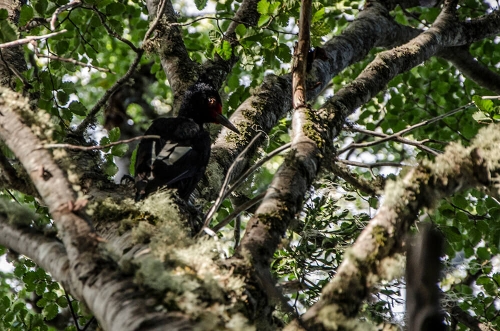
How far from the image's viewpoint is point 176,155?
299 centimetres

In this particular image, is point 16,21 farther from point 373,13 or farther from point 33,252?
point 373,13

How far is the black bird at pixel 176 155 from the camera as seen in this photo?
268 centimetres

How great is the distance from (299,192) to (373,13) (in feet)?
8.15

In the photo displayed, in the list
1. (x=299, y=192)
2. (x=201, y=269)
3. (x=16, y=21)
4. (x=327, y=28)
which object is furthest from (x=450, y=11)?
(x=201, y=269)

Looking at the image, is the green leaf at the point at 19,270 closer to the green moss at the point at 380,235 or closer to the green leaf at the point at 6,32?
the green leaf at the point at 6,32

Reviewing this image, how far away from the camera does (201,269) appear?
5.02 feet

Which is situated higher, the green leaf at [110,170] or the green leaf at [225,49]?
the green leaf at [225,49]

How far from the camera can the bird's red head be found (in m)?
3.52

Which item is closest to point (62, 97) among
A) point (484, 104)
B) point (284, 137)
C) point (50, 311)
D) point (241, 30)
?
point (241, 30)

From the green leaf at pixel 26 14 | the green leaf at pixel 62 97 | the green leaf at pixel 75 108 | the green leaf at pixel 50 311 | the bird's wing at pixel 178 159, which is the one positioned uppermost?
the green leaf at pixel 26 14

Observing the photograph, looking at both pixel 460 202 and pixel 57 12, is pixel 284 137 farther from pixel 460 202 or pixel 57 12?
pixel 57 12

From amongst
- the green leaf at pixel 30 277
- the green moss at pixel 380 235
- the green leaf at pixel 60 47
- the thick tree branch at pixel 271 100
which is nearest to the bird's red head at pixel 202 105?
the thick tree branch at pixel 271 100

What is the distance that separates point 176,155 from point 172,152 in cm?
3

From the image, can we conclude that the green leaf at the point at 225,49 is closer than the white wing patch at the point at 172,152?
No
